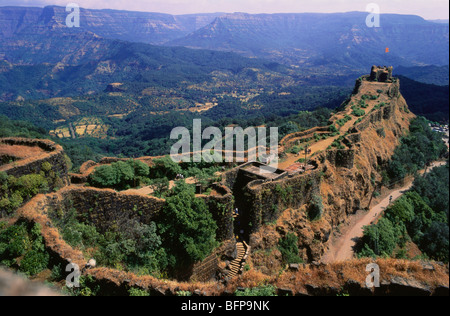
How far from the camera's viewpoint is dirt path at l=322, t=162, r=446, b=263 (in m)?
24.7

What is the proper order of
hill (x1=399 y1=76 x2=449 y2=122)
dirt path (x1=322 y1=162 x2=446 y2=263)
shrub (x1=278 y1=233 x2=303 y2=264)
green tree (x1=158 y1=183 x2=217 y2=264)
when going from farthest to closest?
hill (x1=399 y1=76 x2=449 y2=122) → dirt path (x1=322 y1=162 x2=446 y2=263) → shrub (x1=278 y1=233 x2=303 y2=264) → green tree (x1=158 y1=183 x2=217 y2=264)

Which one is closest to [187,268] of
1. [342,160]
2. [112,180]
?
[112,180]

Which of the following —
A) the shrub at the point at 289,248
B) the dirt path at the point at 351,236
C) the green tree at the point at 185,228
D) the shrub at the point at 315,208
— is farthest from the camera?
the dirt path at the point at 351,236

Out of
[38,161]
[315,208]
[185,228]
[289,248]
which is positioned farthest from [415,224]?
[38,161]

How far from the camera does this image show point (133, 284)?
33.4 ft

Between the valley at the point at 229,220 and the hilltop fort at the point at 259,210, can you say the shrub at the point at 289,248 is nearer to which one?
the valley at the point at 229,220

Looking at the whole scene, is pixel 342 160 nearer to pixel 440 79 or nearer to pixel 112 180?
pixel 112 180

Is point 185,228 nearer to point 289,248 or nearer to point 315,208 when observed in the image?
point 289,248

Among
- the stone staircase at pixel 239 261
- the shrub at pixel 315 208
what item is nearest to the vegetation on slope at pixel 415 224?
the shrub at pixel 315 208

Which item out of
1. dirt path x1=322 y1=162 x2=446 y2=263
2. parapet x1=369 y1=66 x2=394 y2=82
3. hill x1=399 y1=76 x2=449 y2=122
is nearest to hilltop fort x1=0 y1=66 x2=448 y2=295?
dirt path x1=322 y1=162 x2=446 y2=263

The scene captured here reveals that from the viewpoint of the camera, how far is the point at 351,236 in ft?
92.6

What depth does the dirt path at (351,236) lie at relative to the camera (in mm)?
24672

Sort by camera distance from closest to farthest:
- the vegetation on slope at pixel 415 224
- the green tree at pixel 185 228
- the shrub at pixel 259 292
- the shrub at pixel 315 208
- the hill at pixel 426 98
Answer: the shrub at pixel 259 292 < the green tree at pixel 185 228 < the shrub at pixel 315 208 < the vegetation on slope at pixel 415 224 < the hill at pixel 426 98

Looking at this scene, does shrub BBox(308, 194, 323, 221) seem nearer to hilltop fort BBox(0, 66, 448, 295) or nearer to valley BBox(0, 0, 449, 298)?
hilltop fort BBox(0, 66, 448, 295)
